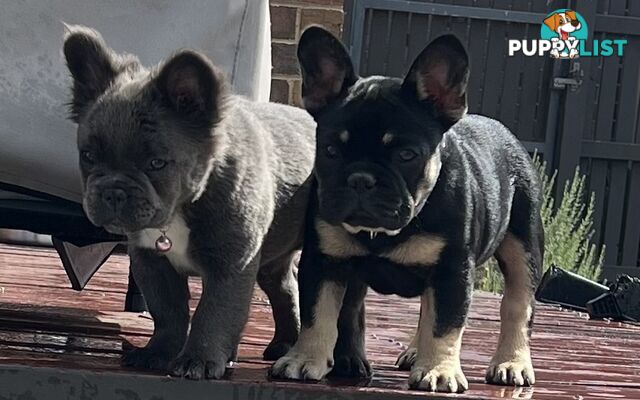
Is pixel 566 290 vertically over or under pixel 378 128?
under

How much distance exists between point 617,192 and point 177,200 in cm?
733

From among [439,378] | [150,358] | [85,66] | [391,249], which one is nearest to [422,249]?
[391,249]

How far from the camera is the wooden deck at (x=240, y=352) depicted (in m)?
3.11

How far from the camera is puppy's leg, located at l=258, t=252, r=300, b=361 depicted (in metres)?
3.88

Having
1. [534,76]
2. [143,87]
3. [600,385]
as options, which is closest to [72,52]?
[143,87]

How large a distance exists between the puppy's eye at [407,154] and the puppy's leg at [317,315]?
14.7 inches

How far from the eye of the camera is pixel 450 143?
11.5 ft

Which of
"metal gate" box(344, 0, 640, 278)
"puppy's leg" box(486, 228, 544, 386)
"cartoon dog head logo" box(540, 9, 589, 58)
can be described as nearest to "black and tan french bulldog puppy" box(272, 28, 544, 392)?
"puppy's leg" box(486, 228, 544, 386)

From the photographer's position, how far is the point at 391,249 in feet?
10.8

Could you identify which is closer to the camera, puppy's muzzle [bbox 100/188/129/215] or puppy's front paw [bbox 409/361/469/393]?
puppy's muzzle [bbox 100/188/129/215]

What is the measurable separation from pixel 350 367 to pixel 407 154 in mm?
656

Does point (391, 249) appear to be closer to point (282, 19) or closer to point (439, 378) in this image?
point (439, 378)

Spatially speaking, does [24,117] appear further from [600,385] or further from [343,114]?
[600,385]

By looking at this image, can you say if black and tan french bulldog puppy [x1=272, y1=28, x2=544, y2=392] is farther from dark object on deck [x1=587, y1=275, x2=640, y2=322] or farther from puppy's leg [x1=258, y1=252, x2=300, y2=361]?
dark object on deck [x1=587, y1=275, x2=640, y2=322]
